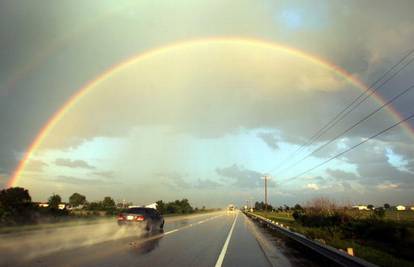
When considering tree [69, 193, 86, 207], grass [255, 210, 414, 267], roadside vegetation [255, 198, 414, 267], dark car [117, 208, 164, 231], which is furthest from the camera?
tree [69, 193, 86, 207]

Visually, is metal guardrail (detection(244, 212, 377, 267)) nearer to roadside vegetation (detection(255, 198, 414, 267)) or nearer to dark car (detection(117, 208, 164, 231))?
roadside vegetation (detection(255, 198, 414, 267))

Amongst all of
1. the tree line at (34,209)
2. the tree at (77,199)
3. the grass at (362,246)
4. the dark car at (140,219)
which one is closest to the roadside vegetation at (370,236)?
the grass at (362,246)

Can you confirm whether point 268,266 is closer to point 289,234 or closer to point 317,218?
point 289,234

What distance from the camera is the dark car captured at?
30969mm

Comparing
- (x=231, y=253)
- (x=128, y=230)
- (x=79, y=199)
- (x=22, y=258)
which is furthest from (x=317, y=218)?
(x=79, y=199)

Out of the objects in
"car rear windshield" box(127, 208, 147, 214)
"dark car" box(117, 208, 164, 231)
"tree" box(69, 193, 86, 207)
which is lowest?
"dark car" box(117, 208, 164, 231)

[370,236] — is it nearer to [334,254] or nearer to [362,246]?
[362,246]

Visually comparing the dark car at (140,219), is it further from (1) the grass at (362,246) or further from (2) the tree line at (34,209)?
(1) the grass at (362,246)

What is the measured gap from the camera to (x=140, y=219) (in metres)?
31.0

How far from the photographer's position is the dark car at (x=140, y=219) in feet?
102

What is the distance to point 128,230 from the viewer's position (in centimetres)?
3073

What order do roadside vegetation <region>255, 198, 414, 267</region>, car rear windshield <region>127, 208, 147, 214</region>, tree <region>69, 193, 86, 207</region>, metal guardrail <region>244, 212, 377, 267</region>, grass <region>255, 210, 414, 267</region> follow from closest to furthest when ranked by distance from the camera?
metal guardrail <region>244, 212, 377, 267</region> < grass <region>255, 210, 414, 267</region> < roadside vegetation <region>255, 198, 414, 267</region> < car rear windshield <region>127, 208, 147, 214</region> < tree <region>69, 193, 86, 207</region>

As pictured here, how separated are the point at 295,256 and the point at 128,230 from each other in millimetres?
16032

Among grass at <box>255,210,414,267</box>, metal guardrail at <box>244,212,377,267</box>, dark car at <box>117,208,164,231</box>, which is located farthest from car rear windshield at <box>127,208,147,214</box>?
metal guardrail at <box>244,212,377,267</box>
